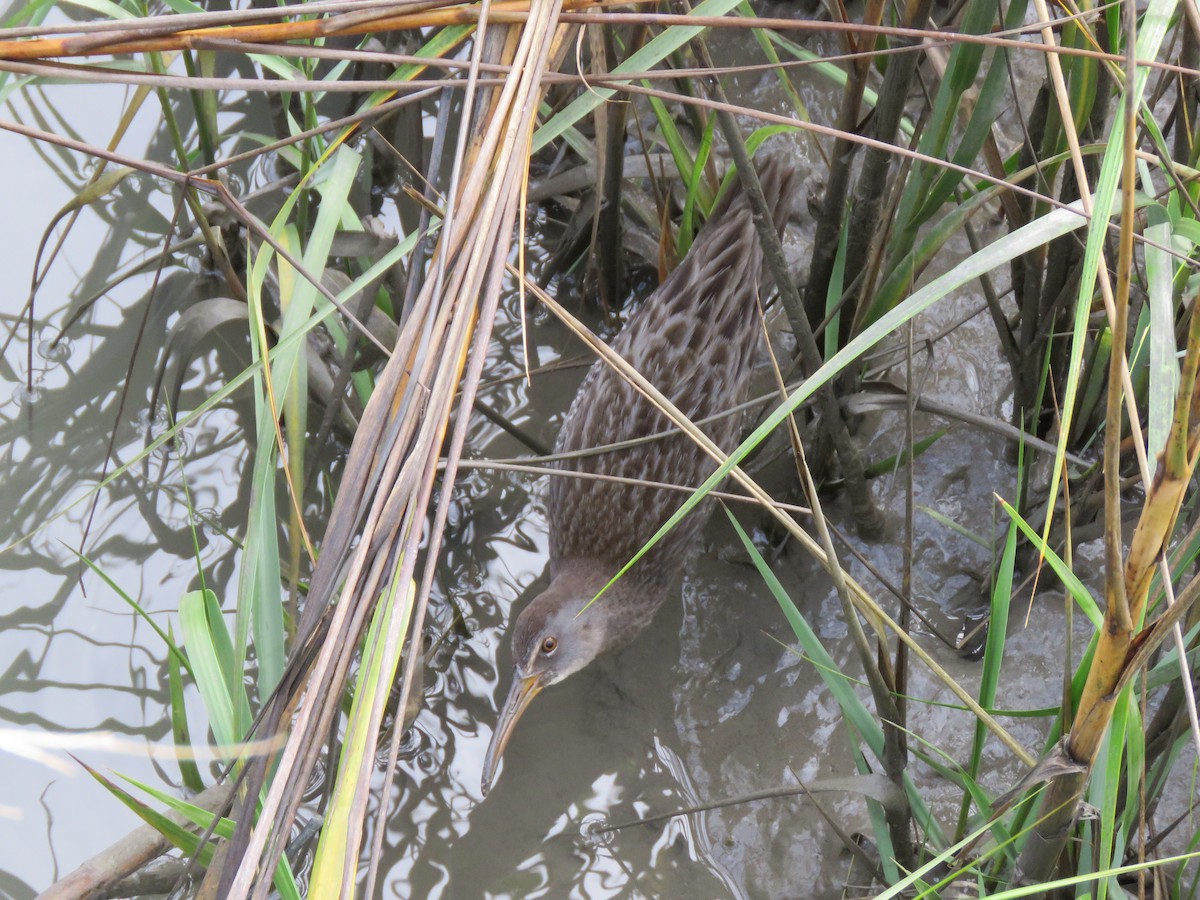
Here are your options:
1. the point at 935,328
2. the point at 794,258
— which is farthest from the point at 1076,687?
the point at 794,258

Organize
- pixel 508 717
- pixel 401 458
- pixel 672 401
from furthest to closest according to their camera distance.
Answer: pixel 672 401 → pixel 508 717 → pixel 401 458

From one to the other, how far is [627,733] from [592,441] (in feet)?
2.15

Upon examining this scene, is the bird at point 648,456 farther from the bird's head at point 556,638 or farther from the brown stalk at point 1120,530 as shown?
the brown stalk at point 1120,530

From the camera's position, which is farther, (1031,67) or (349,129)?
(1031,67)

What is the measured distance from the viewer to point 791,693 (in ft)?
7.34

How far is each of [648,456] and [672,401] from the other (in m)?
0.14

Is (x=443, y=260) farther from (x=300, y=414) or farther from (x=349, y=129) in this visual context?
(x=300, y=414)

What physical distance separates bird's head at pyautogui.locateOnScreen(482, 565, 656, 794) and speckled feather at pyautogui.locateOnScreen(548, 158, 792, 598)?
0.10m

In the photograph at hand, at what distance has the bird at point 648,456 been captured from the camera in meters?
2.26

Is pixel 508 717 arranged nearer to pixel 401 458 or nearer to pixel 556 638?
pixel 556 638

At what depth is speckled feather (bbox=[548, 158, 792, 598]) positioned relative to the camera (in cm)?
229

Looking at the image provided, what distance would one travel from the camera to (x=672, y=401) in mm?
2312

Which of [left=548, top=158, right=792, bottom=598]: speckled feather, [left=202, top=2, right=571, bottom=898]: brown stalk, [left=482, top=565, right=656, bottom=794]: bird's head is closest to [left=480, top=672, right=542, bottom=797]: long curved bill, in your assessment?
[left=482, top=565, right=656, bottom=794]: bird's head

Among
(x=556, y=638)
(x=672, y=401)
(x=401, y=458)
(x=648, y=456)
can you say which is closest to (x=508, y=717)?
(x=556, y=638)
